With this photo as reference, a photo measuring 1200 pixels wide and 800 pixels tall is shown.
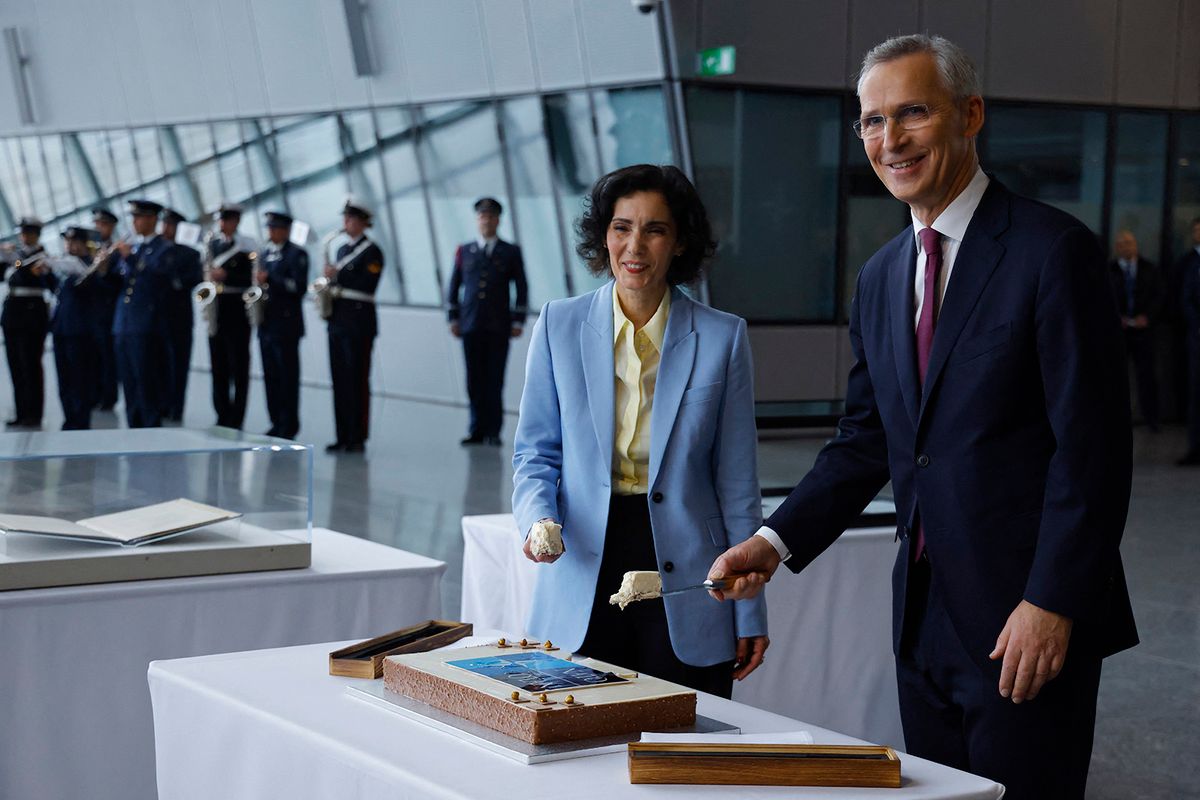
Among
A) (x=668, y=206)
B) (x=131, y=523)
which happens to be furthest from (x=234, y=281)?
(x=668, y=206)

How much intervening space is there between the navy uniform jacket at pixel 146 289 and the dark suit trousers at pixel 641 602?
10218mm

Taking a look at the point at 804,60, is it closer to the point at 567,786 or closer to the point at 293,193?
the point at 293,193

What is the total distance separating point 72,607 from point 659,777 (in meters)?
1.93

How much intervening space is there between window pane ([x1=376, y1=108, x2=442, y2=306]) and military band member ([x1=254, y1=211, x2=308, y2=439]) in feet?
13.4

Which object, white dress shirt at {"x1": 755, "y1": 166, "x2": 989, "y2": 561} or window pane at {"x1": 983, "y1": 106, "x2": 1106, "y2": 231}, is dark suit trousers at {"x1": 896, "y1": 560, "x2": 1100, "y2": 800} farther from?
window pane at {"x1": 983, "y1": 106, "x2": 1106, "y2": 231}

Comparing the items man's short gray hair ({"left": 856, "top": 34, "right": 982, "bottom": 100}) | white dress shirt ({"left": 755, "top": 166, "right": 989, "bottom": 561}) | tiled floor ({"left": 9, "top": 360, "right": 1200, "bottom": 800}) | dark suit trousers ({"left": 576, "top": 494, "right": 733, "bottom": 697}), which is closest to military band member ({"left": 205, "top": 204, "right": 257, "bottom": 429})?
tiled floor ({"left": 9, "top": 360, "right": 1200, "bottom": 800})

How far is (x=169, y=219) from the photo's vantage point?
43.6ft

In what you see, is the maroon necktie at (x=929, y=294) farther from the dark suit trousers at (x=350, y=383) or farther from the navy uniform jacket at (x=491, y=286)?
the navy uniform jacket at (x=491, y=286)

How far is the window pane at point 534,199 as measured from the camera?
1469cm

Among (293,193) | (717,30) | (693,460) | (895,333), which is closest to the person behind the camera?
(895,333)

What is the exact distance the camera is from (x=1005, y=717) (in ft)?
7.14

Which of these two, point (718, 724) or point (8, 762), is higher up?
point (718, 724)

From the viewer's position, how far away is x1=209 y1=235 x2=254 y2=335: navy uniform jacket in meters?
12.6

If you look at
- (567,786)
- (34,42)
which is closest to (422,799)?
Answer: (567,786)
